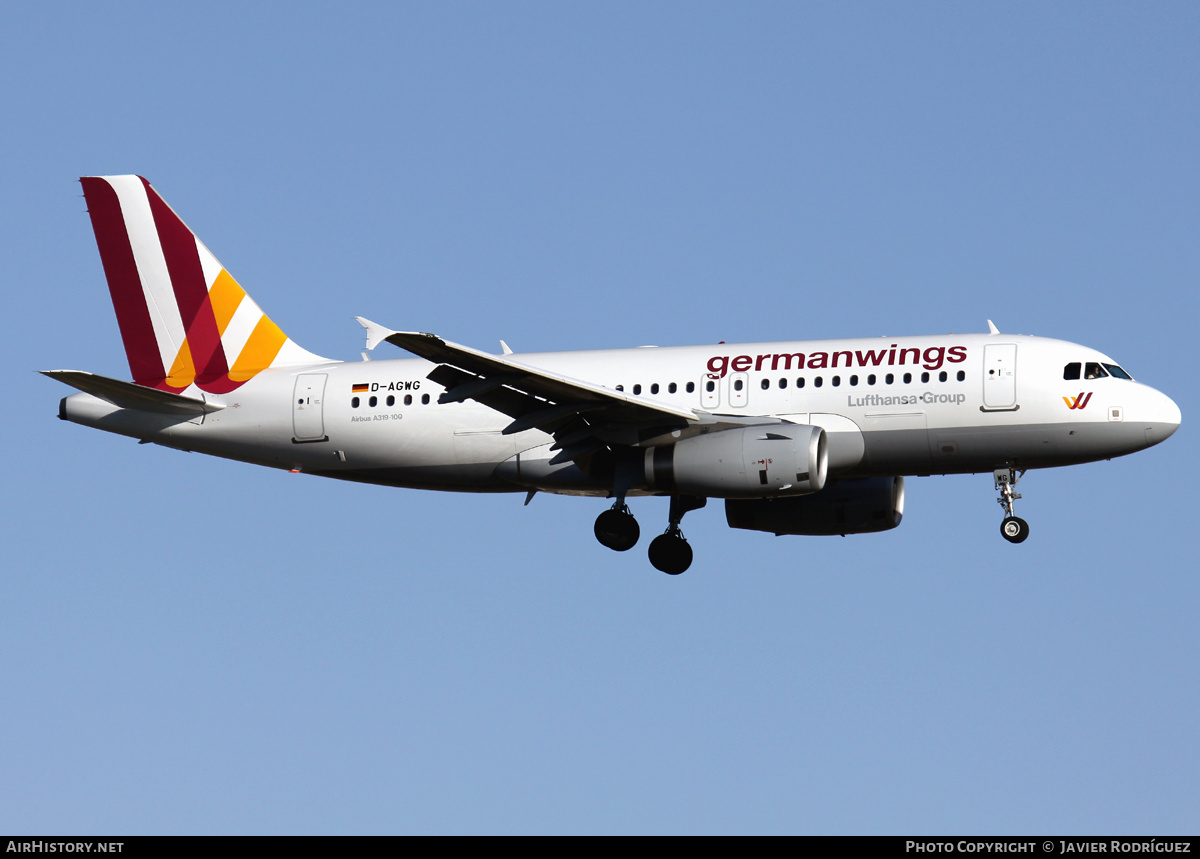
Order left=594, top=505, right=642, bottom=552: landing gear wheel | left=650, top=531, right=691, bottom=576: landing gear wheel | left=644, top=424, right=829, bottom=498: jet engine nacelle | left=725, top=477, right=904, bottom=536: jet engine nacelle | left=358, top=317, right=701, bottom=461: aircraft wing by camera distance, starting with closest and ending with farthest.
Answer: left=358, top=317, right=701, bottom=461: aircraft wing, left=644, top=424, right=829, bottom=498: jet engine nacelle, left=594, top=505, right=642, bottom=552: landing gear wheel, left=650, top=531, right=691, bottom=576: landing gear wheel, left=725, top=477, right=904, bottom=536: jet engine nacelle

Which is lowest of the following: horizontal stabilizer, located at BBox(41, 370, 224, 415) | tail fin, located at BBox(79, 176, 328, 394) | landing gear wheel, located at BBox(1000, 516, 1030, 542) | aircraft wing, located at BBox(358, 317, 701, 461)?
landing gear wheel, located at BBox(1000, 516, 1030, 542)

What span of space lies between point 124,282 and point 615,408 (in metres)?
14.2

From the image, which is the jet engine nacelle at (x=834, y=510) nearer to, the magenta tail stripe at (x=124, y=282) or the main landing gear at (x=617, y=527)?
the main landing gear at (x=617, y=527)

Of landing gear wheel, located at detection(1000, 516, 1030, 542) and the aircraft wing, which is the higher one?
the aircraft wing

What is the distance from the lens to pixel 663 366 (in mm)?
37000

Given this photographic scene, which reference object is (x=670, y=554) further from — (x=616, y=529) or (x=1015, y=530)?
(x=1015, y=530)

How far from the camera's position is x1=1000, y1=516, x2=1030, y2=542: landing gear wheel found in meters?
35.4

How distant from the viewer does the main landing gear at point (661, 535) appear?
121ft

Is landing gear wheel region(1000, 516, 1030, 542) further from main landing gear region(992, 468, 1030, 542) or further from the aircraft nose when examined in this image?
the aircraft nose

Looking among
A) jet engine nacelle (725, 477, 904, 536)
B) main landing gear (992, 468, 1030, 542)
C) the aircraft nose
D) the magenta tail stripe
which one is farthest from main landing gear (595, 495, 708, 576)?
the magenta tail stripe

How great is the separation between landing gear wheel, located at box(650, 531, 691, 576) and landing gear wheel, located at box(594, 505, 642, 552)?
3.23 feet
